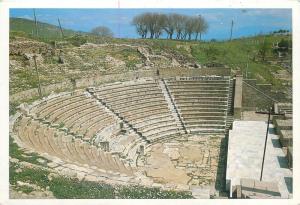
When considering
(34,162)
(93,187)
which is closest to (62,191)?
(93,187)

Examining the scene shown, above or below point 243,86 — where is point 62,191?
below

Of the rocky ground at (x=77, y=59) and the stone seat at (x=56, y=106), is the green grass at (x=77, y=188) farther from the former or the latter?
the rocky ground at (x=77, y=59)

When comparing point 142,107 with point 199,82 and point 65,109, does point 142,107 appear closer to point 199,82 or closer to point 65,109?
point 199,82

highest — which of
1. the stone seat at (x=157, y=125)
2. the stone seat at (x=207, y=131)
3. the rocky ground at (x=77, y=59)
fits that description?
the rocky ground at (x=77, y=59)

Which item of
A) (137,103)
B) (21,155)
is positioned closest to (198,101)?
(137,103)

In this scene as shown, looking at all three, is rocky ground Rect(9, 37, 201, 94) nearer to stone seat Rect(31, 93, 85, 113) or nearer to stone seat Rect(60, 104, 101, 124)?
stone seat Rect(31, 93, 85, 113)

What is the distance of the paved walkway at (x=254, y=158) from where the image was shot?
14.5 m

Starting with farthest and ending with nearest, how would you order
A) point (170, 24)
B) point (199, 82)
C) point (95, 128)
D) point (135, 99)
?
point (170, 24) → point (199, 82) → point (135, 99) → point (95, 128)

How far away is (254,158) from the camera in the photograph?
1602cm

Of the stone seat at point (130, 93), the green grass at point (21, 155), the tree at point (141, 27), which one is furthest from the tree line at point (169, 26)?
the green grass at point (21, 155)
